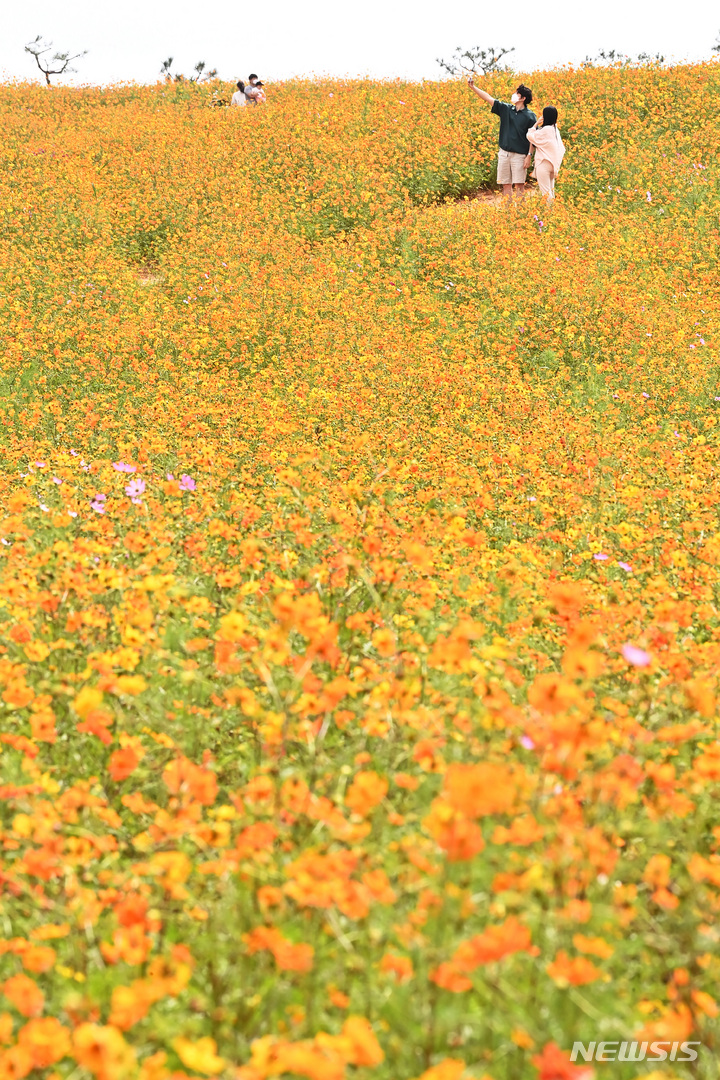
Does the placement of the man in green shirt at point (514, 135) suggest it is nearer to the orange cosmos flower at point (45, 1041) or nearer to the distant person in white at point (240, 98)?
the distant person in white at point (240, 98)

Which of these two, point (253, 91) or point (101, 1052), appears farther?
point (253, 91)

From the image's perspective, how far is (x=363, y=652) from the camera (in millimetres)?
3746

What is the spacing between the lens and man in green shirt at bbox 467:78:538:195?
631 inches

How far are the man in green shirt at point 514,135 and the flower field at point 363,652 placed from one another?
106 inches

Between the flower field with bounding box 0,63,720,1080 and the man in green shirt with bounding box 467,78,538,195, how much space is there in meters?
2.69

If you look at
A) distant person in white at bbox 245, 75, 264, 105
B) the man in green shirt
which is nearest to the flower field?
the man in green shirt

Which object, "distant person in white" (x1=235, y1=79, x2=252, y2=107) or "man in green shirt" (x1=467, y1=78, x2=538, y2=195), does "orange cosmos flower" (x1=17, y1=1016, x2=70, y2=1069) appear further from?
"distant person in white" (x1=235, y1=79, x2=252, y2=107)

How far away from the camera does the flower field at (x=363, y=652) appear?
6.91 feet

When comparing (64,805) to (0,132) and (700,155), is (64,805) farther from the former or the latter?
(0,132)

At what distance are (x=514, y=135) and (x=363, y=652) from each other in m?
15.1

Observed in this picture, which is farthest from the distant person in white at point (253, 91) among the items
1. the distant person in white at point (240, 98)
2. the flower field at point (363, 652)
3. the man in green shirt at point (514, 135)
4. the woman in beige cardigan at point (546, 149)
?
the flower field at point (363, 652)

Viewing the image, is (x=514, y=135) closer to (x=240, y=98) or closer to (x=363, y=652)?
(x=240, y=98)

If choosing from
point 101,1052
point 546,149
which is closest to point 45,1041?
point 101,1052

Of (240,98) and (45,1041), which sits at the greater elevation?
(240,98)
